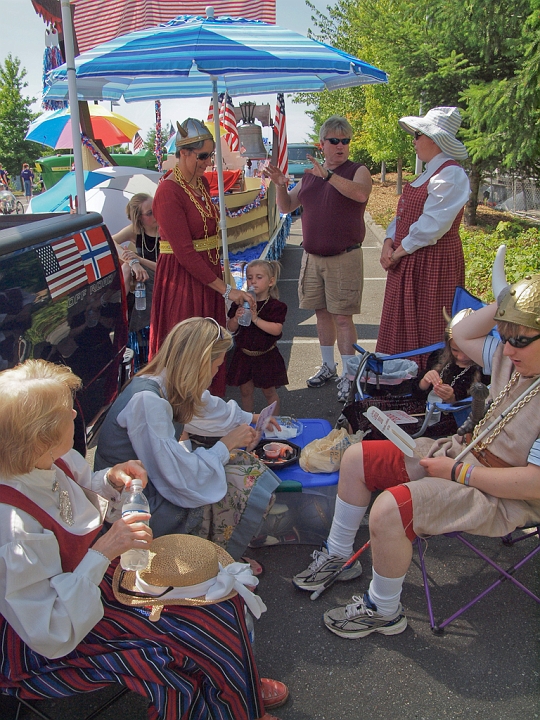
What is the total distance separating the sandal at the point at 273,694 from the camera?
210 cm

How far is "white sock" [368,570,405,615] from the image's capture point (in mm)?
2359

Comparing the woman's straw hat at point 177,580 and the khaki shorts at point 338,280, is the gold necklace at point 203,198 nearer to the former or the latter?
the khaki shorts at point 338,280

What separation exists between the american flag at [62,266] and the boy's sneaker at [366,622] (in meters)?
1.81

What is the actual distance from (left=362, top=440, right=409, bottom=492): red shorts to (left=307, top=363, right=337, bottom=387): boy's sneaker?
2.44 meters

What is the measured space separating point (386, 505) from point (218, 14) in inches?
151

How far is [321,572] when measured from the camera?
8.95 feet

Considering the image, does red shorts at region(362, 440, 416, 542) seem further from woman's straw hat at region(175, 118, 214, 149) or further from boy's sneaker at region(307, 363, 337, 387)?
boy's sneaker at region(307, 363, 337, 387)

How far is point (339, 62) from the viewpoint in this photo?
11.5 ft

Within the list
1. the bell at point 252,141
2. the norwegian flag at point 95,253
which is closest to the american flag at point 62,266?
the norwegian flag at point 95,253

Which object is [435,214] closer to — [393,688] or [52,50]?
[393,688]

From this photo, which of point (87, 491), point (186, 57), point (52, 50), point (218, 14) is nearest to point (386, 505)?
point (87, 491)

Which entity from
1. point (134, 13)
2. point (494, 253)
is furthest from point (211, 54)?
point (494, 253)

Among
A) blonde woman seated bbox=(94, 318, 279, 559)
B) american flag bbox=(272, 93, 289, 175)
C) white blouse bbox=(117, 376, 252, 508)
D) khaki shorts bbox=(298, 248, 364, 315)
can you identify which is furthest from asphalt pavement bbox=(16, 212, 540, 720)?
american flag bbox=(272, 93, 289, 175)

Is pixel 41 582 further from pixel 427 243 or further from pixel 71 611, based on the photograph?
pixel 427 243
